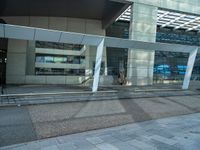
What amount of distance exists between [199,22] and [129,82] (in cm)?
1580

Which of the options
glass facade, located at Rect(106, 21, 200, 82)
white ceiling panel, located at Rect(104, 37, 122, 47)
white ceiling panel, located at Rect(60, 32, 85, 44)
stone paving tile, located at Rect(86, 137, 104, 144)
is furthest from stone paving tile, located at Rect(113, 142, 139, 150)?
glass facade, located at Rect(106, 21, 200, 82)

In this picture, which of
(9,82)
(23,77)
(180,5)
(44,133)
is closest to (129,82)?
(180,5)

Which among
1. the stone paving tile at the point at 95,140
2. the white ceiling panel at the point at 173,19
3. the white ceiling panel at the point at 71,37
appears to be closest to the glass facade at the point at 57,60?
the white ceiling panel at the point at 173,19

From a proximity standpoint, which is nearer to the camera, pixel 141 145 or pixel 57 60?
pixel 141 145

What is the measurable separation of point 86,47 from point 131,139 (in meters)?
21.2

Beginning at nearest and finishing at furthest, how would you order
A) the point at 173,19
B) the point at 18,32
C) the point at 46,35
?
1. the point at 18,32
2. the point at 46,35
3. the point at 173,19

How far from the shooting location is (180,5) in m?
21.6

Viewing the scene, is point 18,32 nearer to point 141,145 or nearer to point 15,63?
→ point 141,145

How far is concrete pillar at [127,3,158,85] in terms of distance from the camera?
19766 mm

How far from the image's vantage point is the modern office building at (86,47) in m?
20.1

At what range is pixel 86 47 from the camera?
2577 centimetres

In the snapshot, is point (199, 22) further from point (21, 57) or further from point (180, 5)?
point (21, 57)

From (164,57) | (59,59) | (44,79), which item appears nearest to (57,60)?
(59,59)

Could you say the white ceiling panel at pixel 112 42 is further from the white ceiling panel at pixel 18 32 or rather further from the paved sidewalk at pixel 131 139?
the paved sidewalk at pixel 131 139
